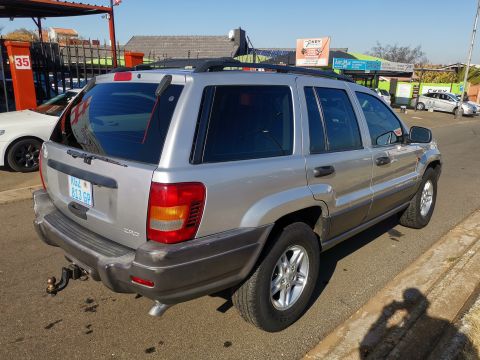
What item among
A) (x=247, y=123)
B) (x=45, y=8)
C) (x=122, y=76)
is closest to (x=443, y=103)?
(x=45, y=8)

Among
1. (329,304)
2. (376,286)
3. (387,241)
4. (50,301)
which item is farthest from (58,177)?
(387,241)

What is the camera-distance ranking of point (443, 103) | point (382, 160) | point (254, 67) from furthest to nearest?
point (443, 103) < point (382, 160) < point (254, 67)

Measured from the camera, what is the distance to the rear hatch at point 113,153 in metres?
2.31

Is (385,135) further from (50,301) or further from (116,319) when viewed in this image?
(50,301)

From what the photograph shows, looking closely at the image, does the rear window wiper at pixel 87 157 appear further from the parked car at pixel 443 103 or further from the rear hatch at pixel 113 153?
the parked car at pixel 443 103

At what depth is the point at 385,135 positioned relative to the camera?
398cm

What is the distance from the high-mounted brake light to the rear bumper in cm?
108

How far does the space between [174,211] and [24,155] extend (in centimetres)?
602

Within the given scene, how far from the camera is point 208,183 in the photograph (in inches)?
89.4

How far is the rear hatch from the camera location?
2309 millimetres

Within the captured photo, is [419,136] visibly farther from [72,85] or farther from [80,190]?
[72,85]

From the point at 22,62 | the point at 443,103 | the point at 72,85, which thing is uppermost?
the point at 22,62

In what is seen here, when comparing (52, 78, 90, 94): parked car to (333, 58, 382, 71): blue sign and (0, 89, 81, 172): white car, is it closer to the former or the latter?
(0, 89, 81, 172): white car

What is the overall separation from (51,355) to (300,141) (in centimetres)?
217
